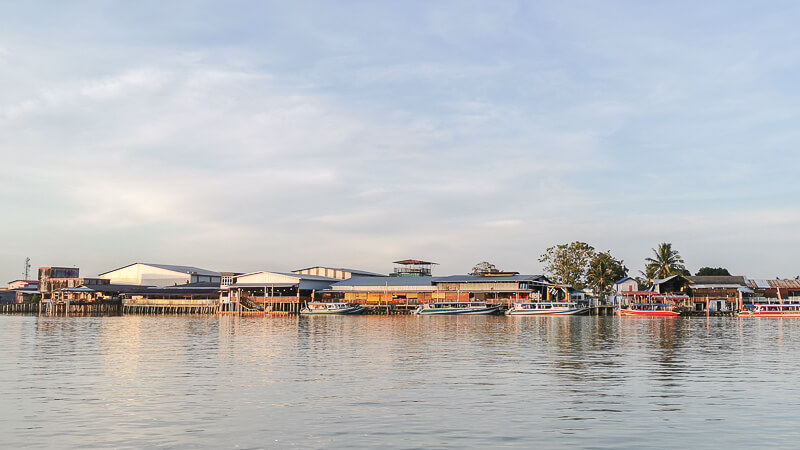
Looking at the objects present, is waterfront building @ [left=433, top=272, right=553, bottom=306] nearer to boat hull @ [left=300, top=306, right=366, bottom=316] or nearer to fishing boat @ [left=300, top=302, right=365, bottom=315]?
boat hull @ [left=300, top=306, right=366, bottom=316]

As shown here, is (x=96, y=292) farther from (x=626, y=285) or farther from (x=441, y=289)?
(x=626, y=285)

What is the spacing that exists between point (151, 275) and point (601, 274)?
104m

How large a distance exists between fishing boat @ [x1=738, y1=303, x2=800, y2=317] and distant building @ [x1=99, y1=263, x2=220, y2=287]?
121 meters

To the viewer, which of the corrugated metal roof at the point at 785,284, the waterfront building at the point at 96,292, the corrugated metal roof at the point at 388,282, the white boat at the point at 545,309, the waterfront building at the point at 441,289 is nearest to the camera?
the white boat at the point at 545,309

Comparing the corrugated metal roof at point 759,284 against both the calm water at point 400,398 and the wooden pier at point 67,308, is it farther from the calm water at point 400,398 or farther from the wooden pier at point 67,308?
the wooden pier at point 67,308

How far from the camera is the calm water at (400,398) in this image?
1850 centimetres

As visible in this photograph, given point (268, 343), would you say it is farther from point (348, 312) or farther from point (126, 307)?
point (126, 307)

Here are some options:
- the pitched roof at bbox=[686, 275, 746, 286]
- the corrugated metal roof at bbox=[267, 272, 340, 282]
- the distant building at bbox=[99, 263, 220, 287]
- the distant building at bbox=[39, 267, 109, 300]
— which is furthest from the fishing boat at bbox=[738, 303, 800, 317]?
the distant building at bbox=[39, 267, 109, 300]

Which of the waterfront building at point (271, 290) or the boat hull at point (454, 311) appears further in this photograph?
the waterfront building at point (271, 290)

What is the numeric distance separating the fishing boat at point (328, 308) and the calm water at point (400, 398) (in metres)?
86.9

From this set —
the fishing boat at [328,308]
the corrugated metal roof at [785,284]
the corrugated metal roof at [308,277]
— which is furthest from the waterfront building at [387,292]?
the corrugated metal roof at [785,284]

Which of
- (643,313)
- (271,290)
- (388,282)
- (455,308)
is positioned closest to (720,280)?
(643,313)

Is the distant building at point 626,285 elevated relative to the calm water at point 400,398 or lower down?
elevated

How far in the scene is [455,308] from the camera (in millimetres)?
128500
